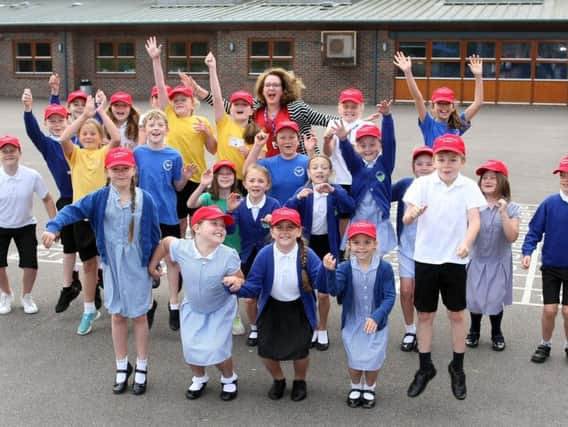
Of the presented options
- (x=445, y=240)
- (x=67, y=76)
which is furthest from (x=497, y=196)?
(x=67, y=76)

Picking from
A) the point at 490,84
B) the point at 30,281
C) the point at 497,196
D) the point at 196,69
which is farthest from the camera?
the point at 196,69

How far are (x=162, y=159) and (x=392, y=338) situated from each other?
2486 millimetres

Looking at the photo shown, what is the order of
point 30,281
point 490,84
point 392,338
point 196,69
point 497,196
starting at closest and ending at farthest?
point 497,196
point 392,338
point 30,281
point 490,84
point 196,69

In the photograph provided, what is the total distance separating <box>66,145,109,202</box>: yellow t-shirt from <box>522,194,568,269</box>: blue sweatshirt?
3.56 metres

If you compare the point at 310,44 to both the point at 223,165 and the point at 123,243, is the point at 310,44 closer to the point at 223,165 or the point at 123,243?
the point at 223,165

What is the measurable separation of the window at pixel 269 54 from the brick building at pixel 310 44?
0.04 m

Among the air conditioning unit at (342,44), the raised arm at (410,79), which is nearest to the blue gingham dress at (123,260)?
the raised arm at (410,79)

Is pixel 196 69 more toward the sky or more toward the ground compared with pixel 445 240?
more toward the sky

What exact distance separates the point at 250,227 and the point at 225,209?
281 millimetres

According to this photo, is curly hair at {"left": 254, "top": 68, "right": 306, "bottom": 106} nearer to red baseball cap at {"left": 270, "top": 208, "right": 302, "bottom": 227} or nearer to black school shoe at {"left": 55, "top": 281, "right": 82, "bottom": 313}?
red baseball cap at {"left": 270, "top": 208, "right": 302, "bottom": 227}

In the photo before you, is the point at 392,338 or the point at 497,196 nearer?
the point at 497,196

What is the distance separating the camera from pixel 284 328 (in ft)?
17.1

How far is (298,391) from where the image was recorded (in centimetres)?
522

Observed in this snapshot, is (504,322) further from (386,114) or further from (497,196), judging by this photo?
(386,114)
